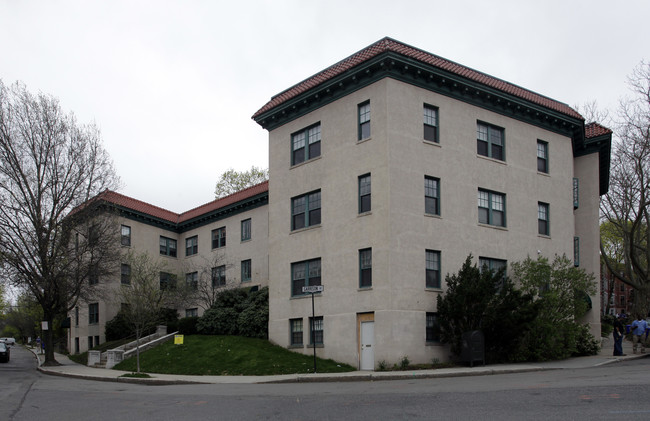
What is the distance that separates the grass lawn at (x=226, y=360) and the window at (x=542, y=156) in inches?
571

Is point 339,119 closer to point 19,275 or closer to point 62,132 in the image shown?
point 62,132

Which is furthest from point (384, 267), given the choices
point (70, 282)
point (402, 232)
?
point (70, 282)

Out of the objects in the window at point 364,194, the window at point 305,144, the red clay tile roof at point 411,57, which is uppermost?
the red clay tile roof at point 411,57

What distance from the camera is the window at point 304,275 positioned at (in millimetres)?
28828

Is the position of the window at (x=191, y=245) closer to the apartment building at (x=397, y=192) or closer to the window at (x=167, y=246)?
the window at (x=167, y=246)

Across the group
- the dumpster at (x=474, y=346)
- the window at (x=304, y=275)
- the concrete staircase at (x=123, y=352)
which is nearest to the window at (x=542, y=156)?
the dumpster at (x=474, y=346)

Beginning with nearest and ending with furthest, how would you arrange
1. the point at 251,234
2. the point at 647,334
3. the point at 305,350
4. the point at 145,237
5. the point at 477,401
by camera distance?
the point at 477,401 < the point at 305,350 < the point at 647,334 < the point at 251,234 < the point at 145,237

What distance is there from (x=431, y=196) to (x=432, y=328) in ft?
18.5

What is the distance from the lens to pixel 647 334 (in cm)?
3034

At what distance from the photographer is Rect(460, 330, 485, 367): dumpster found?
23.8m

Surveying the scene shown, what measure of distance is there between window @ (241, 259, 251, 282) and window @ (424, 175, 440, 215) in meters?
17.7

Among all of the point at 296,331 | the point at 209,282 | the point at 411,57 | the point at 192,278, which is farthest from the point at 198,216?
the point at 411,57

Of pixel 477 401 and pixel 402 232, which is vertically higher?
pixel 402 232

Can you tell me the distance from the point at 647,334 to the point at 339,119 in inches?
720
